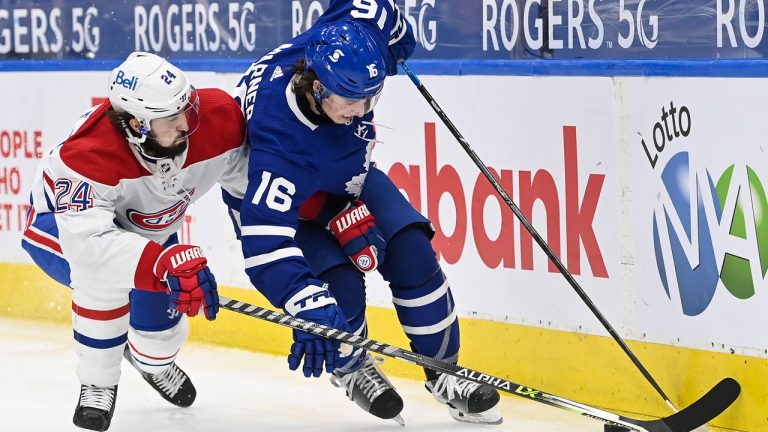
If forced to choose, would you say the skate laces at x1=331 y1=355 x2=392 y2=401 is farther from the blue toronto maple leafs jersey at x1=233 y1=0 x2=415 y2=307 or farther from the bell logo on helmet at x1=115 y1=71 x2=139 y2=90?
the bell logo on helmet at x1=115 y1=71 x2=139 y2=90

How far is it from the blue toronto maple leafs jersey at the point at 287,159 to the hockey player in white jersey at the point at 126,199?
139 mm

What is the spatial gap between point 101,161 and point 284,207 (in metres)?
0.50

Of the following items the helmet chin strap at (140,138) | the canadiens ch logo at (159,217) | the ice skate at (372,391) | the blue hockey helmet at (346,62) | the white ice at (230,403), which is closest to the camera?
the blue hockey helmet at (346,62)

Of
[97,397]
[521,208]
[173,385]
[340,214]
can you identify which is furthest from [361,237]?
[173,385]

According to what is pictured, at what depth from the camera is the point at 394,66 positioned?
417 cm

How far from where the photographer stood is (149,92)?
3.67 meters

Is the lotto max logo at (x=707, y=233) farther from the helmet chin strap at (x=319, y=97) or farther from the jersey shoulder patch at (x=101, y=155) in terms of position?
the jersey shoulder patch at (x=101, y=155)

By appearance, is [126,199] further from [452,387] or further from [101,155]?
[452,387]

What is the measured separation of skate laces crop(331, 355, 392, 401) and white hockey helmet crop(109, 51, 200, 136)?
89 centimetres

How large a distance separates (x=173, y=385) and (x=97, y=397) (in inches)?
19.4

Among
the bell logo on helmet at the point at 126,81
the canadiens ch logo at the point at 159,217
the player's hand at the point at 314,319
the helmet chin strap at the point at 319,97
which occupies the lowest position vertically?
the player's hand at the point at 314,319

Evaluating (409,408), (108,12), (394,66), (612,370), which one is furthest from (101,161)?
(108,12)

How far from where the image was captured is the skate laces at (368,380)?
161 inches

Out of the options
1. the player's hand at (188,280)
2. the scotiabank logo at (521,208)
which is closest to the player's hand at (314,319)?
the player's hand at (188,280)
